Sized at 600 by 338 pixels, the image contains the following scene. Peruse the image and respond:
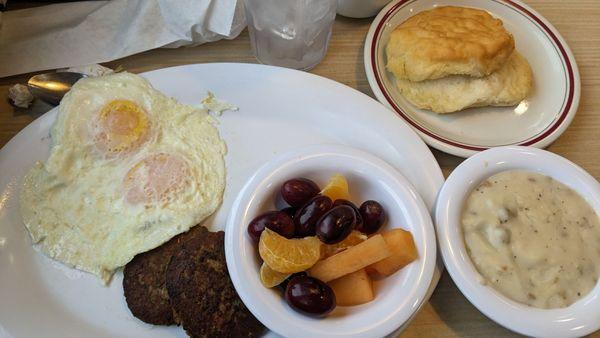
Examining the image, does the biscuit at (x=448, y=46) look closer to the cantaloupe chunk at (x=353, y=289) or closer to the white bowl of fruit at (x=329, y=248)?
the white bowl of fruit at (x=329, y=248)

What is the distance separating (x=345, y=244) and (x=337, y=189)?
0.50ft

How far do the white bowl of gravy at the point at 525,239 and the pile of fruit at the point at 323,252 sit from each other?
6.6 inches

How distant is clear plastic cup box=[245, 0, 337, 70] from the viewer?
62.8 inches

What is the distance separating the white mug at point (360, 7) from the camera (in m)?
1.74

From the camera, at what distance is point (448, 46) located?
154 cm

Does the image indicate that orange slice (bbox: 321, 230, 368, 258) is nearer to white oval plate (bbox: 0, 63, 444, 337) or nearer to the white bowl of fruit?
the white bowl of fruit

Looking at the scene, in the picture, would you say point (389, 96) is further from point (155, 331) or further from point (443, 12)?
point (155, 331)

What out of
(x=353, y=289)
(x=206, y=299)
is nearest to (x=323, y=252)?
(x=353, y=289)

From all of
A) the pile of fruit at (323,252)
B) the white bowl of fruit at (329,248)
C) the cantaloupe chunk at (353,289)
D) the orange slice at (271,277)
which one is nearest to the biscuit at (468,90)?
the white bowl of fruit at (329,248)

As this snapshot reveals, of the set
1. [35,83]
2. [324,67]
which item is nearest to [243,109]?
[324,67]

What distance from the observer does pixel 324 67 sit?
5.82ft

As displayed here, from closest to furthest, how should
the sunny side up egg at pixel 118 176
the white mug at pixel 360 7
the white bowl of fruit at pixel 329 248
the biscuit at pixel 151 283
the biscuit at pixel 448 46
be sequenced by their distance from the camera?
the white bowl of fruit at pixel 329 248, the biscuit at pixel 151 283, the sunny side up egg at pixel 118 176, the biscuit at pixel 448 46, the white mug at pixel 360 7

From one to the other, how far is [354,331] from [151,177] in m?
0.75

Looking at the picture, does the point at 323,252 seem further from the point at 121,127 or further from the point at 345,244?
the point at 121,127
